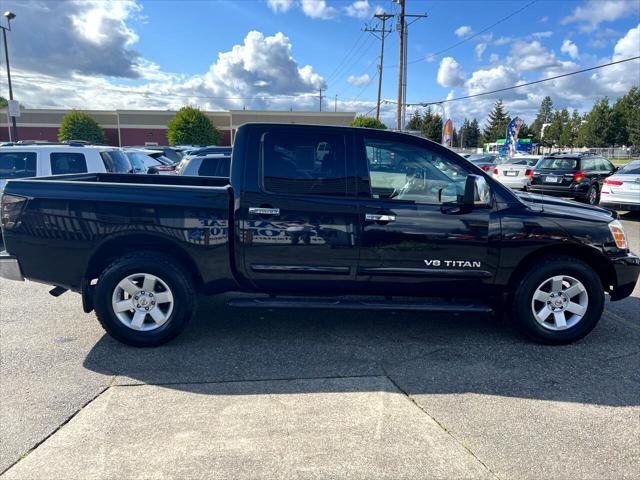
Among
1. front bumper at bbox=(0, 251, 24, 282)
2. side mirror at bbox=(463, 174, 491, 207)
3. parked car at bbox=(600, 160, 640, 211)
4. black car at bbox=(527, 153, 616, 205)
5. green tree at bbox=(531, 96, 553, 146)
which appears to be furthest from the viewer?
green tree at bbox=(531, 96, 553, 146)

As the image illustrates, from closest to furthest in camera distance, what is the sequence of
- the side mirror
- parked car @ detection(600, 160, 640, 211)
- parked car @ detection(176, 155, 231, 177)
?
the side mirror < parked car @ detection(176, 155, 231, 177) < parked car @ detection(600, 160, 640, 211)

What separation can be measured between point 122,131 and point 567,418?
61.1 m

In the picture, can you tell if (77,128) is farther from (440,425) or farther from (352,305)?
(440,425)

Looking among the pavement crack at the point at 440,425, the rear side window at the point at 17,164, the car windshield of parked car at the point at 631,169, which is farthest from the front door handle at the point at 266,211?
the car windshield of parked car at the point at 631,169

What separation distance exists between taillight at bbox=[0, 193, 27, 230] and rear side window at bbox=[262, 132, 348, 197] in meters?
2.15

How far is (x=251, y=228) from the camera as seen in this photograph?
4.02 metres

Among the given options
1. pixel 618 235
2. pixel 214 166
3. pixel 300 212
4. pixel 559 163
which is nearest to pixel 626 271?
pixel 618 235

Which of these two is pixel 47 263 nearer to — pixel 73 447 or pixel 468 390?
pixel 73 447

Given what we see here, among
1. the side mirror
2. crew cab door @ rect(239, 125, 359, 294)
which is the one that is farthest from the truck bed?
the side mirror

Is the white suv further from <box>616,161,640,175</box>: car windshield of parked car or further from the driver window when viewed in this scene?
<box>616,161,640,175</box>: car windshield of parked car

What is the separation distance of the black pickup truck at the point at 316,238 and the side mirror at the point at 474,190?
0.01 m

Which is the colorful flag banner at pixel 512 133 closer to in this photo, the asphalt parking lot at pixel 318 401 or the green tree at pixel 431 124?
the asphalt parking lot at pixel 318 401

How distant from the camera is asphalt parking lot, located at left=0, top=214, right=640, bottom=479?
8.68 ft

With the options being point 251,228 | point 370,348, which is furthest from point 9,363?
point 370,348
